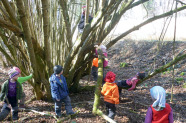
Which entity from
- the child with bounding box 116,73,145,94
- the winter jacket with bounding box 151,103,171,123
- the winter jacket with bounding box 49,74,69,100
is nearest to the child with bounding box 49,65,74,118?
the winter jacket with bounding box 49,74,69,100

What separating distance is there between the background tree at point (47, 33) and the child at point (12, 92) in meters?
0.38

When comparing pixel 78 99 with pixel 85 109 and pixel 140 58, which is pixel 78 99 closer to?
pixel 85 109

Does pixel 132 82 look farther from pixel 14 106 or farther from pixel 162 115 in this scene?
pixel 14 106

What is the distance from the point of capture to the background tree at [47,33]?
2.52 meters

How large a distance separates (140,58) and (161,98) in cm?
699

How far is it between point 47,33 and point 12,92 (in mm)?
1233

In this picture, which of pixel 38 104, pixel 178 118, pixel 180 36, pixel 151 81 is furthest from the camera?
pixel 180 36

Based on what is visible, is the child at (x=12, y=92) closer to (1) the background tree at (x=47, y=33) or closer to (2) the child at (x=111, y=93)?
(1) the background tree at (x=47, y=33)

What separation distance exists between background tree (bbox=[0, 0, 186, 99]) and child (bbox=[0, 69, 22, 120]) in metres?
0.38

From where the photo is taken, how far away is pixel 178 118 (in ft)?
10.2

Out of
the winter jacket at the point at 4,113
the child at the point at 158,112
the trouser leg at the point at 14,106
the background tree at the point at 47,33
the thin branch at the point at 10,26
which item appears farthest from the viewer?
the trouser leg at the point at 14,106

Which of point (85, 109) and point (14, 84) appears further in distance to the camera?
point (85, 109)

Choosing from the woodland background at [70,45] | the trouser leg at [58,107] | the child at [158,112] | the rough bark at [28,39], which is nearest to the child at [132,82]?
the woodland background at [70,45]

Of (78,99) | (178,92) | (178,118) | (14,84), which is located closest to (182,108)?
(178,118)
